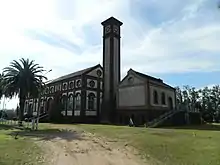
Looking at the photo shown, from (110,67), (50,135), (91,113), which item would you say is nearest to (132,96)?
(110,67)

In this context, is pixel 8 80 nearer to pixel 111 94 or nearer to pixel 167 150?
pixel 111 94

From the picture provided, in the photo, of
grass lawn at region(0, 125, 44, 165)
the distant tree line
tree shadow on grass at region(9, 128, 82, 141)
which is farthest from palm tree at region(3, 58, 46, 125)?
the distant tree line

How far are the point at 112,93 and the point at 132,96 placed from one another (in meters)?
6.07

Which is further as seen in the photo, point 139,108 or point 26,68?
point 139,108

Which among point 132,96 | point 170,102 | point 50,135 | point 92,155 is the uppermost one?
point 132,96

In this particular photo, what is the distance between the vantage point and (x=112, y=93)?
51.6 m

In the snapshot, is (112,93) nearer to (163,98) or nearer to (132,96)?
(132,96)

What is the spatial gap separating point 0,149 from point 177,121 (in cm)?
3546

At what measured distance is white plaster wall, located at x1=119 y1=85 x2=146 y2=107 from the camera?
44.9m

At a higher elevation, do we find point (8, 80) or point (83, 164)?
point (8, 80)

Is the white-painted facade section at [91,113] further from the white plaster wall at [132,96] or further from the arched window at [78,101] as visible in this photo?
the white plaster wall at [132,96]

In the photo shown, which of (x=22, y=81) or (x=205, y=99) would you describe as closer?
(x=22, y=81)

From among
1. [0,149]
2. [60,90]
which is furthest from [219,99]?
[0,149]

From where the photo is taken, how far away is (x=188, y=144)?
1667 cm
